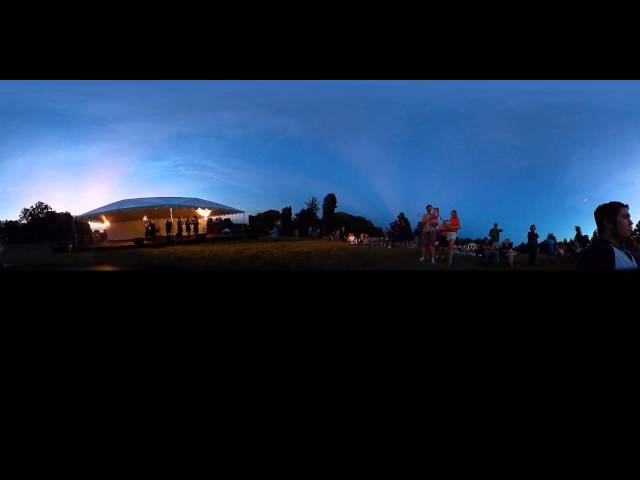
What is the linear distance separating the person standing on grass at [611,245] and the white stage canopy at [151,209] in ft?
9.18

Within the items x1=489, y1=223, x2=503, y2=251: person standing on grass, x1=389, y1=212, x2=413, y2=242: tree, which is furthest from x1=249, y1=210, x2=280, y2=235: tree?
x1=489, y1=223, x2=503, y2=251: person standing on grass

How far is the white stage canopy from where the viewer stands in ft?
7.04

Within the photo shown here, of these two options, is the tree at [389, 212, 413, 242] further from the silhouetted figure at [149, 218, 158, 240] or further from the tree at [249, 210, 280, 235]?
the silhouetted figure at [149, 218, 158, 240]

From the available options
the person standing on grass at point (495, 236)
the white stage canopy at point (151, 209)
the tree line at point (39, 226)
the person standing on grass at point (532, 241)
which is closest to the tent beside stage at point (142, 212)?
the white stage canopy at point (151, 209)

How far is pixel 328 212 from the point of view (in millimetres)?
2117

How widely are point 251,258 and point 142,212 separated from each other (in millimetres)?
1163

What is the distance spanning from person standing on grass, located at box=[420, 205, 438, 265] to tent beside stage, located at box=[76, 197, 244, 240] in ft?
5.84

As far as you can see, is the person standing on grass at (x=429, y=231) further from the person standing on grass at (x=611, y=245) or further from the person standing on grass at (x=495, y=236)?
the person standing on grass at (x=611, y=245)

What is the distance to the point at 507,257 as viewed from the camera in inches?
78.3

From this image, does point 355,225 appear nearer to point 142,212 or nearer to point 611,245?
point 611,245

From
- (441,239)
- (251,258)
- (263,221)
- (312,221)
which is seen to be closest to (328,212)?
(312,221)

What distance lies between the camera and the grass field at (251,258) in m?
1.91
